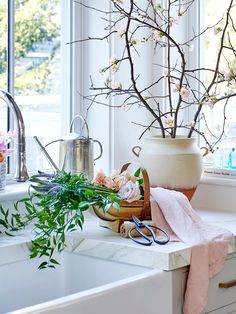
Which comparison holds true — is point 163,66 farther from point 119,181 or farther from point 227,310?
point 227,310

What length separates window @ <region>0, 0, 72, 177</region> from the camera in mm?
2701

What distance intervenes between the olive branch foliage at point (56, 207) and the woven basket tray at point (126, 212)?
0.20 feet

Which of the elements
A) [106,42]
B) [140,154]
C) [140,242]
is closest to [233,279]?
[140,242]

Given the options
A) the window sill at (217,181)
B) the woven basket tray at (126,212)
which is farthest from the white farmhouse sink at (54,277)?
the window sill at (217,181)

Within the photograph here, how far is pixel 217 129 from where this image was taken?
313 cm

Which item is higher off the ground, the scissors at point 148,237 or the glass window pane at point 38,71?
the glass window pane at point 38,71

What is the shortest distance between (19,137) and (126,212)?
1.50 ft

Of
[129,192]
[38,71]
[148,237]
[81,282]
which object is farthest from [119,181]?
[38,71]

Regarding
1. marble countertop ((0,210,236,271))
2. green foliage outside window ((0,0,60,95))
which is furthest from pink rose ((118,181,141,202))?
green foliage outside window ((0,0,60,95))

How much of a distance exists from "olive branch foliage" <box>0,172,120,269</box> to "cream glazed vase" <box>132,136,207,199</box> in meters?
0.45

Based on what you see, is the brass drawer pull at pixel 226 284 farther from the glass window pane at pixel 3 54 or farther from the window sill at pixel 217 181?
the glass window pane at pixel 3 54

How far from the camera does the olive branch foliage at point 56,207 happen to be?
2.16 m

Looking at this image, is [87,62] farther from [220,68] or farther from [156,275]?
[156,275]

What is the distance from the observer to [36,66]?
2.82m
